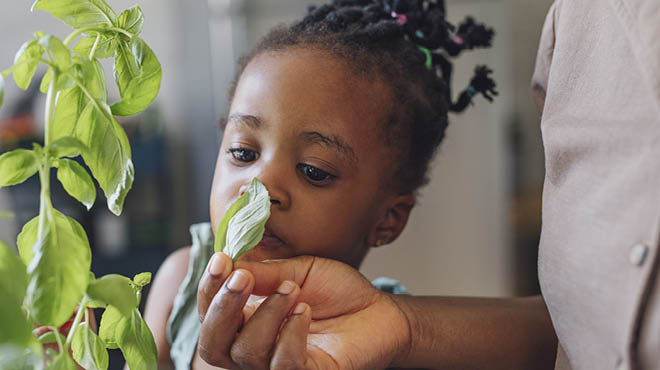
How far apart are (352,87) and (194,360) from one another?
42 cm

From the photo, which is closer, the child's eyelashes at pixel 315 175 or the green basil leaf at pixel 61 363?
the green basil leaf at pixel 61 363

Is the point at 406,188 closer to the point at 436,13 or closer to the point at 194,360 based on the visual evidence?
the point at 436,13

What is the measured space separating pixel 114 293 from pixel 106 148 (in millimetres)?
109

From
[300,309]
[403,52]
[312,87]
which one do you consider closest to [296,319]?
[300,309]

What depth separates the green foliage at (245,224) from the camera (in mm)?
500

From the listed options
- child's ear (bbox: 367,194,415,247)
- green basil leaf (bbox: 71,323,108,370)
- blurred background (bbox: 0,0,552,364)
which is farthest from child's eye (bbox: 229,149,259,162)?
blurred background (bbox: 0,0,552,364)

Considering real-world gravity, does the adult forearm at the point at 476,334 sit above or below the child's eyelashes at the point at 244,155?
below

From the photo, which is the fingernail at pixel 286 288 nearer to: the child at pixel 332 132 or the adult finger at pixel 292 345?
the adult finger at pixel 292 345

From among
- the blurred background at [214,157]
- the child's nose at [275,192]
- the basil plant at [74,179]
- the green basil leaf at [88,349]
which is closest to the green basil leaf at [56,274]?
the basil plant at [74,179]

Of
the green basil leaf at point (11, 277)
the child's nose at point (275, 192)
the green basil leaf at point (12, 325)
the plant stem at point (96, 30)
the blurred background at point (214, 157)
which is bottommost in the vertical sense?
the blurred background at point (214, 157)

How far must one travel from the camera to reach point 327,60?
2.66 feet

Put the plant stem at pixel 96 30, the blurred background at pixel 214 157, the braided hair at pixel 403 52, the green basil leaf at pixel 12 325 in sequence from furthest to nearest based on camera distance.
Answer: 1. the blurred background at pixel 214 157
2. the braided hair at pixel 403 52
3. the plant stem at pixel 96 30
4. the green basil leaf at pixel 12 325

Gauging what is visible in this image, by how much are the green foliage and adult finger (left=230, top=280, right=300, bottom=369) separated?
5 centimetres

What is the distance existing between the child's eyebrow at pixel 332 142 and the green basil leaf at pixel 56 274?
15.0 inches
